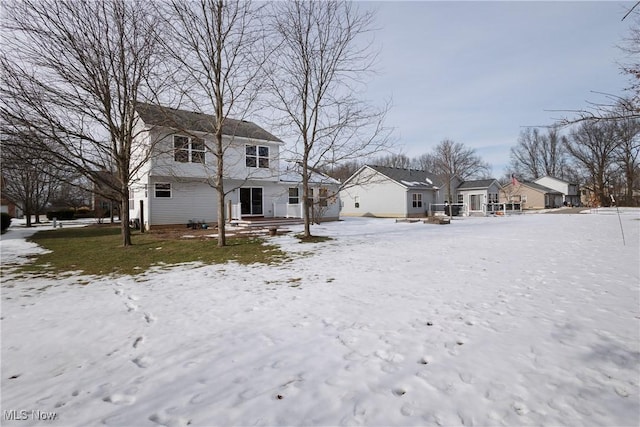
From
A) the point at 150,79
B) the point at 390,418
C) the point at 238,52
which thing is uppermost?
the point at 238,52

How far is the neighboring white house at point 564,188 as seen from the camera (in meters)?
52.4

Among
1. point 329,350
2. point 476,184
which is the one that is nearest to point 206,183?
point 329,350

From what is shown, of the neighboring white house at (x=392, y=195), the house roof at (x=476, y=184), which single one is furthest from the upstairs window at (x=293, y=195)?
the house roof at (x=476, y=184)

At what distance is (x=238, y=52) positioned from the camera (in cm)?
1096

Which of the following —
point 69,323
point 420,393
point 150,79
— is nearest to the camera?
point 420,393

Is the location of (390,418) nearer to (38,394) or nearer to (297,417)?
(297,417)

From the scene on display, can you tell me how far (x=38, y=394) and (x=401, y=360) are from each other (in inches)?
134

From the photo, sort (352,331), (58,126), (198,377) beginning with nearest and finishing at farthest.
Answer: (198,377) < (352,331) < (58,126)

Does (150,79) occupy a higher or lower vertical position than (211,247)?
higher

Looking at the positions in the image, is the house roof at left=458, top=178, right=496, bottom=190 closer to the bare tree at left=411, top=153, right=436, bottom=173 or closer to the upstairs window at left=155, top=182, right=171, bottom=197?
the bare tree at left=411, top=153, right=436, bottom=173

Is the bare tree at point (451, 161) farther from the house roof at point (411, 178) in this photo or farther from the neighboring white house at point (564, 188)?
the neighboring white house at point (564, 188)

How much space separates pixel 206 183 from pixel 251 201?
514 centimetres

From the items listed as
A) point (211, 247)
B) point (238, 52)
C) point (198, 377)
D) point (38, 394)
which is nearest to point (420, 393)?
point (198, 377)

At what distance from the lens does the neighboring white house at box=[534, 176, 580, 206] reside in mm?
52375
